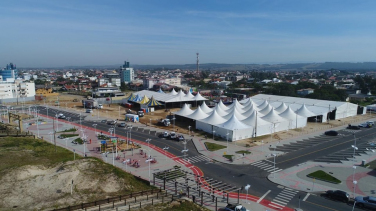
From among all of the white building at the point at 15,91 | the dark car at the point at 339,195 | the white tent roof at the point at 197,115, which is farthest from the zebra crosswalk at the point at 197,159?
the white building at the point at 15,91

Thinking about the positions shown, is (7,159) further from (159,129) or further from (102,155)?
(159,129)

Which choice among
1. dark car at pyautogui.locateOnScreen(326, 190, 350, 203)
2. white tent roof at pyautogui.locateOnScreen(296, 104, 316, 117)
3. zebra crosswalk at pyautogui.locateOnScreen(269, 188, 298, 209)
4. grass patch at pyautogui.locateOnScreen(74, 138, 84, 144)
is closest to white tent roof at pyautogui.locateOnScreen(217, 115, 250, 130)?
white tent roof at pyautogui.locateOnScreen(296, 104, 316, 117)

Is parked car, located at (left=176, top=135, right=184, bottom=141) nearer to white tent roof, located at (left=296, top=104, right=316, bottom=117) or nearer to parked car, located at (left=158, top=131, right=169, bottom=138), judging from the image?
parked car, located at (left=158, top=131, right=169, bottom=138)

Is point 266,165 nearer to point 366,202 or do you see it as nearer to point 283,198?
point 283,198

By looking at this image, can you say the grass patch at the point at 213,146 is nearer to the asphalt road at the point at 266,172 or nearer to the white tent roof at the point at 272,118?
the asphalt road at the point at 266,172

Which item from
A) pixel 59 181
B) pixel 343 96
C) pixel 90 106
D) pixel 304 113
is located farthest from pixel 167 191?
pixel 343 96

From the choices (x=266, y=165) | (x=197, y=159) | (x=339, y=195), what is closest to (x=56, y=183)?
(x=197, y=159)
